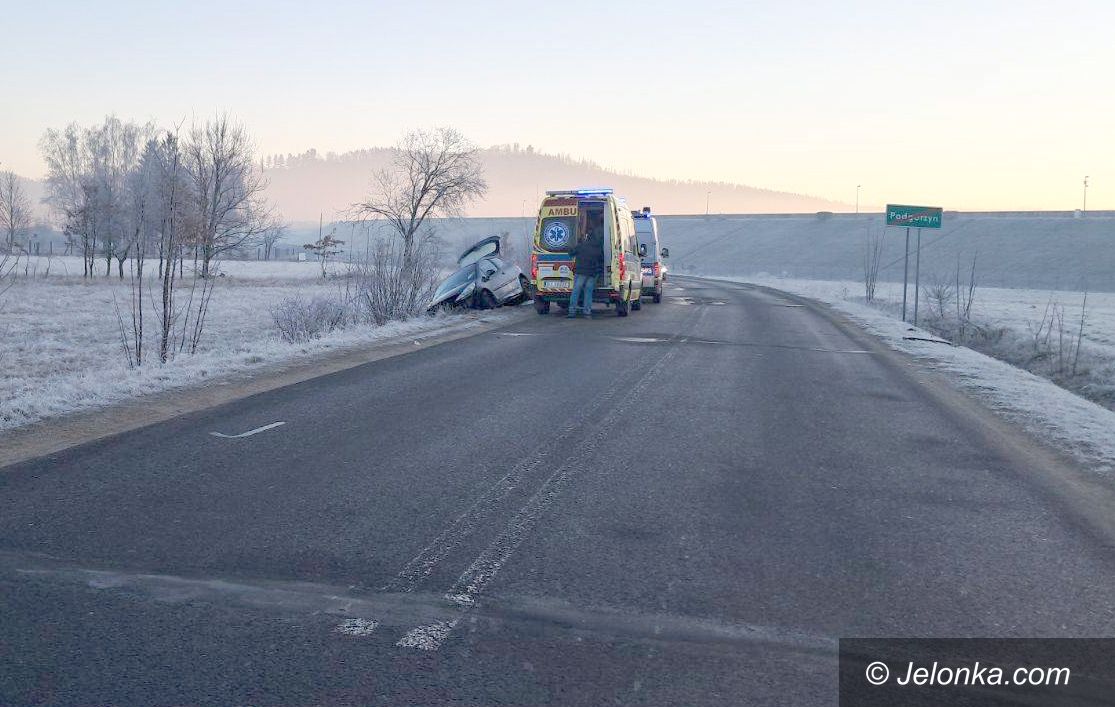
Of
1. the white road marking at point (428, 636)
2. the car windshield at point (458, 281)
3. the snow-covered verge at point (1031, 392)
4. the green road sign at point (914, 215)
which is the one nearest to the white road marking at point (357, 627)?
the white road marking at point (428, 636)

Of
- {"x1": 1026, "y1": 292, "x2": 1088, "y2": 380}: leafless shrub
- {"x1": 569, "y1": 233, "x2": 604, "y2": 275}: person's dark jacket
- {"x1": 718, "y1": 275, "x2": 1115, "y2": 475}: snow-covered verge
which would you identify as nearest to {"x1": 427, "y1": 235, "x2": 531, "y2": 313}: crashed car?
{"x1": 569, "y1": 233, "x2": 604, "y2": 275}: person's dark jacket

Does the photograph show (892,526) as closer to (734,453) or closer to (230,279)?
(734,453)

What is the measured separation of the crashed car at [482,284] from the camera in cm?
2230

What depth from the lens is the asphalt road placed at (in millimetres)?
3426

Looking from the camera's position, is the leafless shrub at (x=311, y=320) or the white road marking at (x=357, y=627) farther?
the leafless shrub at (x=311, y=320)

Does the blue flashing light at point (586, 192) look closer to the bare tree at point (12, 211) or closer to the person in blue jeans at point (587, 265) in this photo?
the person in blue jeans at point (587, 265)

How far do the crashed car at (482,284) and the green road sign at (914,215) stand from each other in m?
9.86

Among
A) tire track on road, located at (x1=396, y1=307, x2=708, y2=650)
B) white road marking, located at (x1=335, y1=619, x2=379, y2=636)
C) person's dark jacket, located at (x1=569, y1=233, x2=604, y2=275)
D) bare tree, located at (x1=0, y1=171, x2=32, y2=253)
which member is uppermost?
bare tree, located at (x1=0, y1=171, x2=32, y2=253)

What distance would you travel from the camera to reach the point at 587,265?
20.5 metres

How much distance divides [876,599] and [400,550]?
2.46m

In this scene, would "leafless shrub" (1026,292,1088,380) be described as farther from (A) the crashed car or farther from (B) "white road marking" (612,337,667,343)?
(A) the crashed car

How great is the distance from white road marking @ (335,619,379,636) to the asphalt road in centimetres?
1

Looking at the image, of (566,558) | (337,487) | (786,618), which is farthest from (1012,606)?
(337,487)

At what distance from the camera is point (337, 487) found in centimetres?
599
